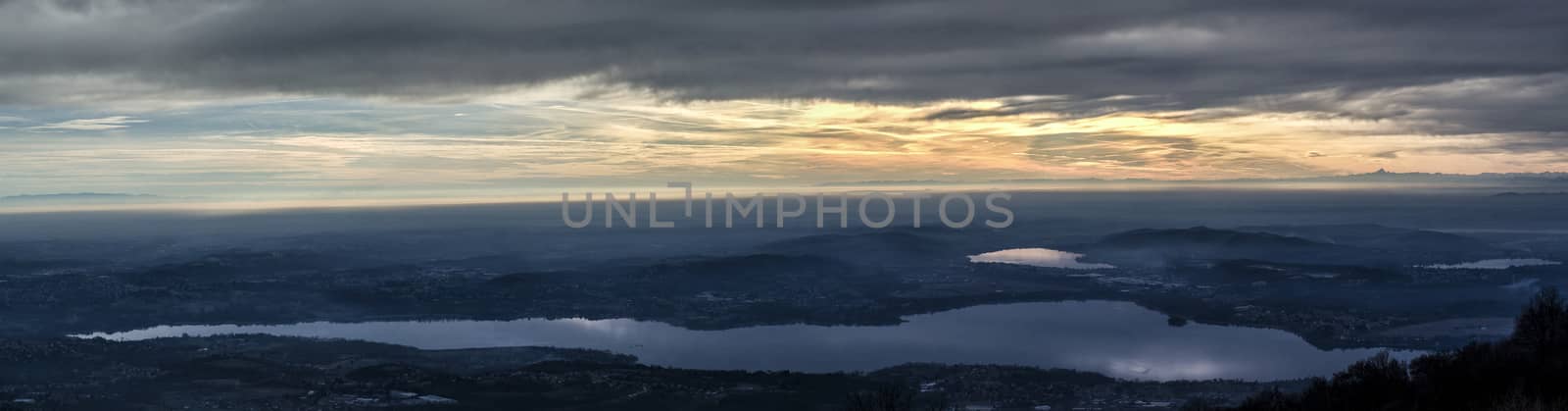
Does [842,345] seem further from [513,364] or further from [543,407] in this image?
[543,407]

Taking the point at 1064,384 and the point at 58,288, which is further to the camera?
the point at 58,288

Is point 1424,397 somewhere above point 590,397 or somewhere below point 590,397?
above

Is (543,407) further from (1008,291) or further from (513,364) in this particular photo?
(1008,291)

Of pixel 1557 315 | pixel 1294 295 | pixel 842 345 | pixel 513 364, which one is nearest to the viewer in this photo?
pixel 1557 315

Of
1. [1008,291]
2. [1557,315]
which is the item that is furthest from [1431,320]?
[1557,315]

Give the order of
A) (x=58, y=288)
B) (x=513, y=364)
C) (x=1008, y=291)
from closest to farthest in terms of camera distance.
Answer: (x=513, y=364), (x=1008, y=291), (x=58, y=288)

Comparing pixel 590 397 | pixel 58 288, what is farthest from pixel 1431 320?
pixel 58 288
